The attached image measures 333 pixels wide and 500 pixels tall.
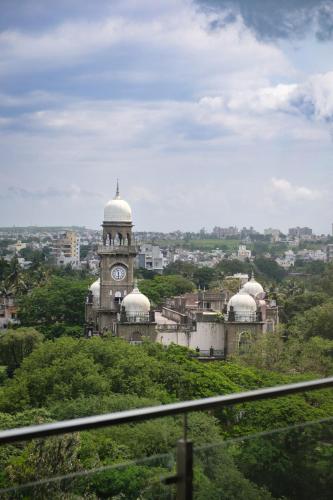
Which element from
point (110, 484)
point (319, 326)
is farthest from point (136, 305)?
point (110, 484)

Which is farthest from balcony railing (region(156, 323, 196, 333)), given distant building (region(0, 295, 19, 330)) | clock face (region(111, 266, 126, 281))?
distant building (region(0, 295, 19, 330))

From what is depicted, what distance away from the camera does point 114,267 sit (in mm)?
28359

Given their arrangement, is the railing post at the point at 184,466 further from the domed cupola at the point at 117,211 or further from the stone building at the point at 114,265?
the domed cupola at the point at 117,211

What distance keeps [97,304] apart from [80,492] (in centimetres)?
2793

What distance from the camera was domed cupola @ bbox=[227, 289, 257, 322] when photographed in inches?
967

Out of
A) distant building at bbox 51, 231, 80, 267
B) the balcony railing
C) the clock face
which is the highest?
distant building at bbox 51, 231, 80, 267

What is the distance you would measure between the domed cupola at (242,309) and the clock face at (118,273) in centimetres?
491

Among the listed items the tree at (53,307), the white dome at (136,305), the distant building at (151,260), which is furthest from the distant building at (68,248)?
the white dome at (136,305)

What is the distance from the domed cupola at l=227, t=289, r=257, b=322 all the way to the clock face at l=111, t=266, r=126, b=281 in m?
4.91

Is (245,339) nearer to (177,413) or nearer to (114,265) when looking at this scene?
(114,265)

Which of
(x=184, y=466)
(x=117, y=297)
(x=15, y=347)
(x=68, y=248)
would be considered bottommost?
(x=15, y=347)

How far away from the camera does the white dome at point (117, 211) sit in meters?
28.9

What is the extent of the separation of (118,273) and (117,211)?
2182 mm

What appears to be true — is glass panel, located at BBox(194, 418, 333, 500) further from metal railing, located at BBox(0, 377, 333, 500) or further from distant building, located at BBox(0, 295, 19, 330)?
distant building, located at BBox(0, 295, 19, 330)
